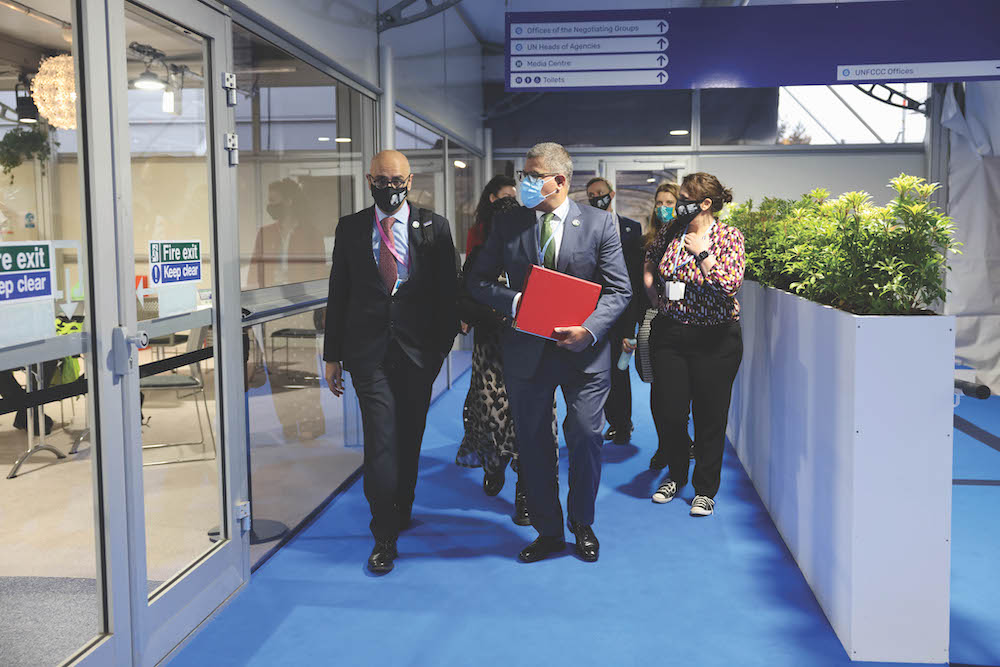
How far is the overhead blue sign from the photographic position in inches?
259

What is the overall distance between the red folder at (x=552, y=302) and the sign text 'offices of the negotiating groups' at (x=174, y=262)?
1285 millimetres

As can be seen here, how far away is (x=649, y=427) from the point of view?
22.6ft

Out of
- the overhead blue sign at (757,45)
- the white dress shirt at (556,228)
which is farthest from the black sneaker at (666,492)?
the overhead blue sign at (757,45)

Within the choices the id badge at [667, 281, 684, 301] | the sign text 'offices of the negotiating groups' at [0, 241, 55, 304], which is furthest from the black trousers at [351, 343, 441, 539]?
the sign text 'offices of the negotiating groups' at [0, 241, 55, 304]

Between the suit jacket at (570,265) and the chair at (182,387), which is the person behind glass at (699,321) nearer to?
the suit jacket at (570,265)

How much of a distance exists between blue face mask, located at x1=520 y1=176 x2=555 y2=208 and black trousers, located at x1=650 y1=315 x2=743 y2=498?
1.22 meters

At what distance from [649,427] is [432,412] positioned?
182cm

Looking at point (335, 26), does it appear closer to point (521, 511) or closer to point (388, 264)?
point (388, 264)

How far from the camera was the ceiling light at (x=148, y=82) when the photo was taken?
318 cm

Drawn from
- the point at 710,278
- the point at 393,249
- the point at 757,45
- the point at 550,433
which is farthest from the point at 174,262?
the point at 757,45

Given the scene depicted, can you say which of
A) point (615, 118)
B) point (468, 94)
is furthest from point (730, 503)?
point (615, 118)

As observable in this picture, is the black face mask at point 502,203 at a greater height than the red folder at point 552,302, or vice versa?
the black face mask at point 502,203

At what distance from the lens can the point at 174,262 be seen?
10.7ft

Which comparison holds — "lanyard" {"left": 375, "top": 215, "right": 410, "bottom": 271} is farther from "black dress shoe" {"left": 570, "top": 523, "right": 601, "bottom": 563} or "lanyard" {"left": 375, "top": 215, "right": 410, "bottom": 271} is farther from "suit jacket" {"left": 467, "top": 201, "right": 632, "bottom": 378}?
"black dress shoe" {"left": 570, "top": 523, "right": 601, "bottom": 563}
